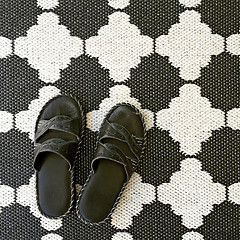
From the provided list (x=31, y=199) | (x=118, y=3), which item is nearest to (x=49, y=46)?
(x=118, y=3)

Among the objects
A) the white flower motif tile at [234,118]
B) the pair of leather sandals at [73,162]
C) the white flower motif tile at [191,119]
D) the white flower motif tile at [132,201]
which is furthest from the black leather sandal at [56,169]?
the white flower motif tile at [234,118]

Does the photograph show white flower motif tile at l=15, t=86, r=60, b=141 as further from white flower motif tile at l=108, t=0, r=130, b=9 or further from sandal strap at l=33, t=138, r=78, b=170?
white flower motif tile at l=108, t=0, r=130, b=9

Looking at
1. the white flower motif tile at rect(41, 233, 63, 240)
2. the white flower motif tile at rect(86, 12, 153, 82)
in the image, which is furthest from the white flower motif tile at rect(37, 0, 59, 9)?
the white flower motif tile at rect(41, 233, 63, 240)

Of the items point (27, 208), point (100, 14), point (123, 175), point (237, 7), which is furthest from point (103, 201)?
point (237, 7)

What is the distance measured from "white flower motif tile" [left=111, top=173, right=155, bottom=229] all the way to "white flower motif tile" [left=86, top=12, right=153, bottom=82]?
30cm

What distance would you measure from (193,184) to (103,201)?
0.85 ft

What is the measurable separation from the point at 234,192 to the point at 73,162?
46cm

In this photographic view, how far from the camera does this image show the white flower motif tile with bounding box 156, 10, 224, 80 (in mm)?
929

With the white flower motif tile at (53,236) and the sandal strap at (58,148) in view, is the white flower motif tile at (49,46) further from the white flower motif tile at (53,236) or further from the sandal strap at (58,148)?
the white flower motif tile at (53,236)

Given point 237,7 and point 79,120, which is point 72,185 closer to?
→ point 79,120

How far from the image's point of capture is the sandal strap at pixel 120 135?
0.90m

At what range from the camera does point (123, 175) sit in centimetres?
91

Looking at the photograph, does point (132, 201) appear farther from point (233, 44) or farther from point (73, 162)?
point (233, 44)

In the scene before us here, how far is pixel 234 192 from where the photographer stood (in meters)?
0.93
